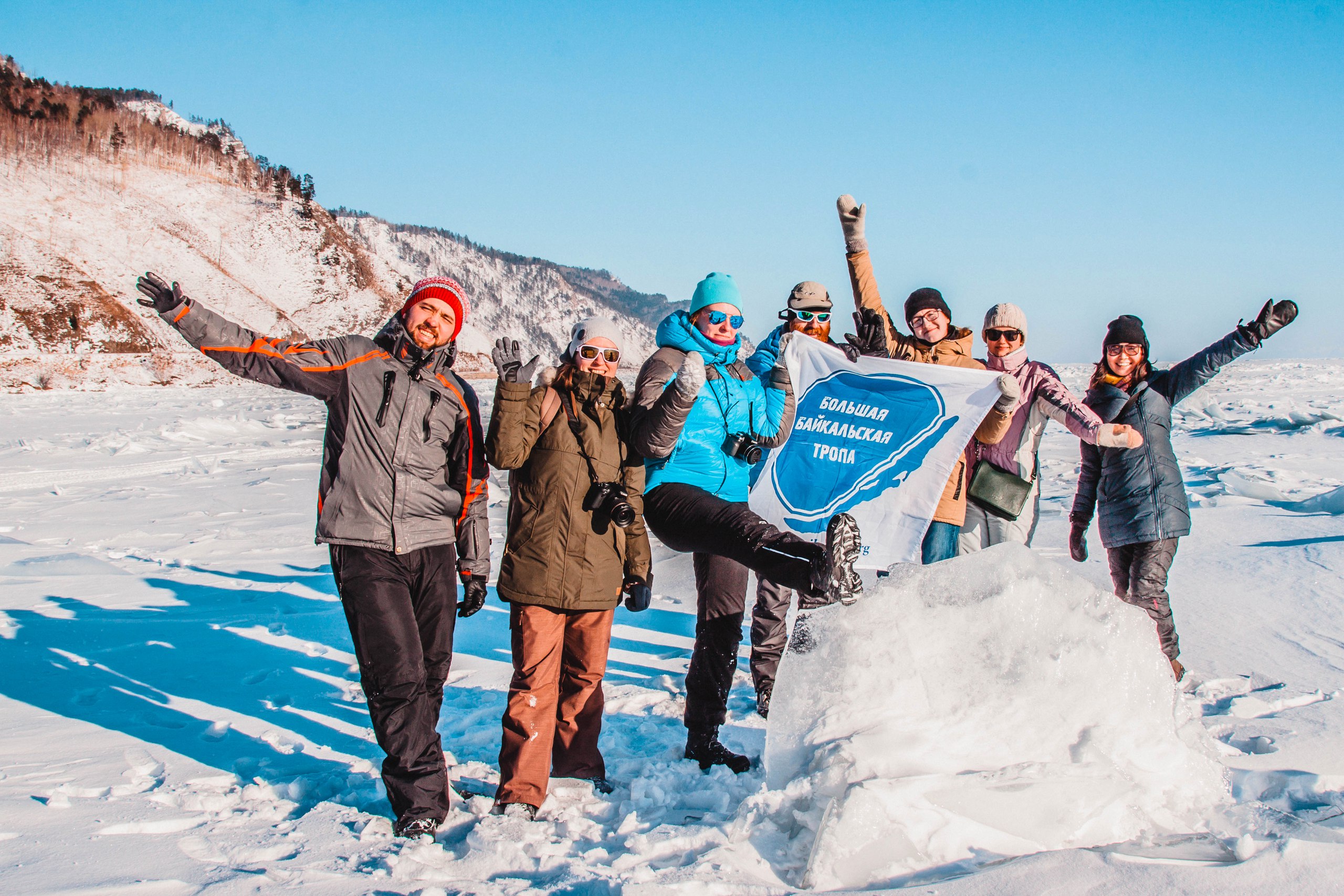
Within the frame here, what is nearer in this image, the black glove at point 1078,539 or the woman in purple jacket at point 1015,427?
the woman in purple jacket at point 1015,427

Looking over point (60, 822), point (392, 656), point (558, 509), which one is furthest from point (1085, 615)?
point (60, 822)

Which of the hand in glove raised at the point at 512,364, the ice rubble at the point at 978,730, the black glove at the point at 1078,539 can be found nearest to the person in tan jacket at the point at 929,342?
the black glove at the point at 1078,539

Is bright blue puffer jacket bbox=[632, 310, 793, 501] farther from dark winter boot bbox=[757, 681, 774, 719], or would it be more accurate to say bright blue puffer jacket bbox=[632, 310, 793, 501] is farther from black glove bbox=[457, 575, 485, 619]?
dark winter boot bbox=[757, 681, 774, 719]

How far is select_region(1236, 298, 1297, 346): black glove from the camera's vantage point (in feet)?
13.4

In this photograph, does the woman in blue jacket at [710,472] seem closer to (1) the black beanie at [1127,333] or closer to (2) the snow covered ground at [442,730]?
(2) the snow covered ground at [442,730]

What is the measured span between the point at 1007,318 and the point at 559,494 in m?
2.62

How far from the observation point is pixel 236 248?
6669cm

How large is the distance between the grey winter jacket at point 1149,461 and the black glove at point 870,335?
1146 mm

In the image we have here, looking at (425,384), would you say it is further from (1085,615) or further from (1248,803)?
(1248,803)

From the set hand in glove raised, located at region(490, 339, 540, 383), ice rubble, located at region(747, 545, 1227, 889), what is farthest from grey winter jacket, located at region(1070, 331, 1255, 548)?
hand in glove raised, located at region(490, 339, 540, 383)

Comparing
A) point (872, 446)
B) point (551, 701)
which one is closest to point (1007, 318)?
point (872, 446)

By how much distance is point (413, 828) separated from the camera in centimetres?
280

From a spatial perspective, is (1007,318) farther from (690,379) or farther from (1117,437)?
(690,379)

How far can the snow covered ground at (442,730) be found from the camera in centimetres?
238
